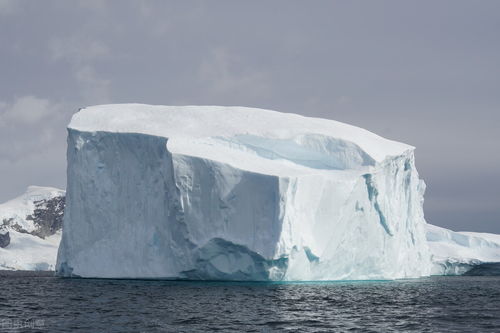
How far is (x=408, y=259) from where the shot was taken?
3447 cm

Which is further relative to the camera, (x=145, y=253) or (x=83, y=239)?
(x=83, y=239)

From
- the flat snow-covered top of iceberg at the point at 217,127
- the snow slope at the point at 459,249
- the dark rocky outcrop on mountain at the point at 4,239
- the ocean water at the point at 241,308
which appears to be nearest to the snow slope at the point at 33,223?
the dark rocky outcrop on mountain at the point at 4,239

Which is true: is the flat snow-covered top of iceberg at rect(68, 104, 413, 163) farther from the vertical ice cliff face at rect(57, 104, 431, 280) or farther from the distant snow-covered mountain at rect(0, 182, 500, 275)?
the distant snow-covered mountain at rect(0, 182, 500, 275)

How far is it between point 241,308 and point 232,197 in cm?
869

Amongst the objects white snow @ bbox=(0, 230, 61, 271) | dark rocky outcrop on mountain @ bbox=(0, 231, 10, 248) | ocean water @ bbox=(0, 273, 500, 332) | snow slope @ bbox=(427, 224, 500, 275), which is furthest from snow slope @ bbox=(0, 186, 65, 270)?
ocean water @ bbox=(0, 273, 500, 332)

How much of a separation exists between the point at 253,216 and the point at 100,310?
961 cm

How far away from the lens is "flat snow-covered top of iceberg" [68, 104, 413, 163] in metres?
30.7

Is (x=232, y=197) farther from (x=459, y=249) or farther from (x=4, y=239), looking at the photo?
(x=4, y=239)

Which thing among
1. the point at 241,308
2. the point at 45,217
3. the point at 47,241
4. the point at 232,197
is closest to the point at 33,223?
the point at 45,217

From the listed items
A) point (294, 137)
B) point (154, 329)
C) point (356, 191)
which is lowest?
point (154, 329)

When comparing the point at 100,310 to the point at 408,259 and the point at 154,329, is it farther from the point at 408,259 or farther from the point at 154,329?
the point at 408,259

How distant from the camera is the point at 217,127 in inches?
1242

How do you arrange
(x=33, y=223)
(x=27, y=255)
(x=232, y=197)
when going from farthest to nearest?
(x=33, y=223)
(x=27, y=255)
(x=232, y=197)

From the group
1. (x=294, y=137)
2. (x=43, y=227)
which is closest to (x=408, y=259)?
(x=294, y=137)
